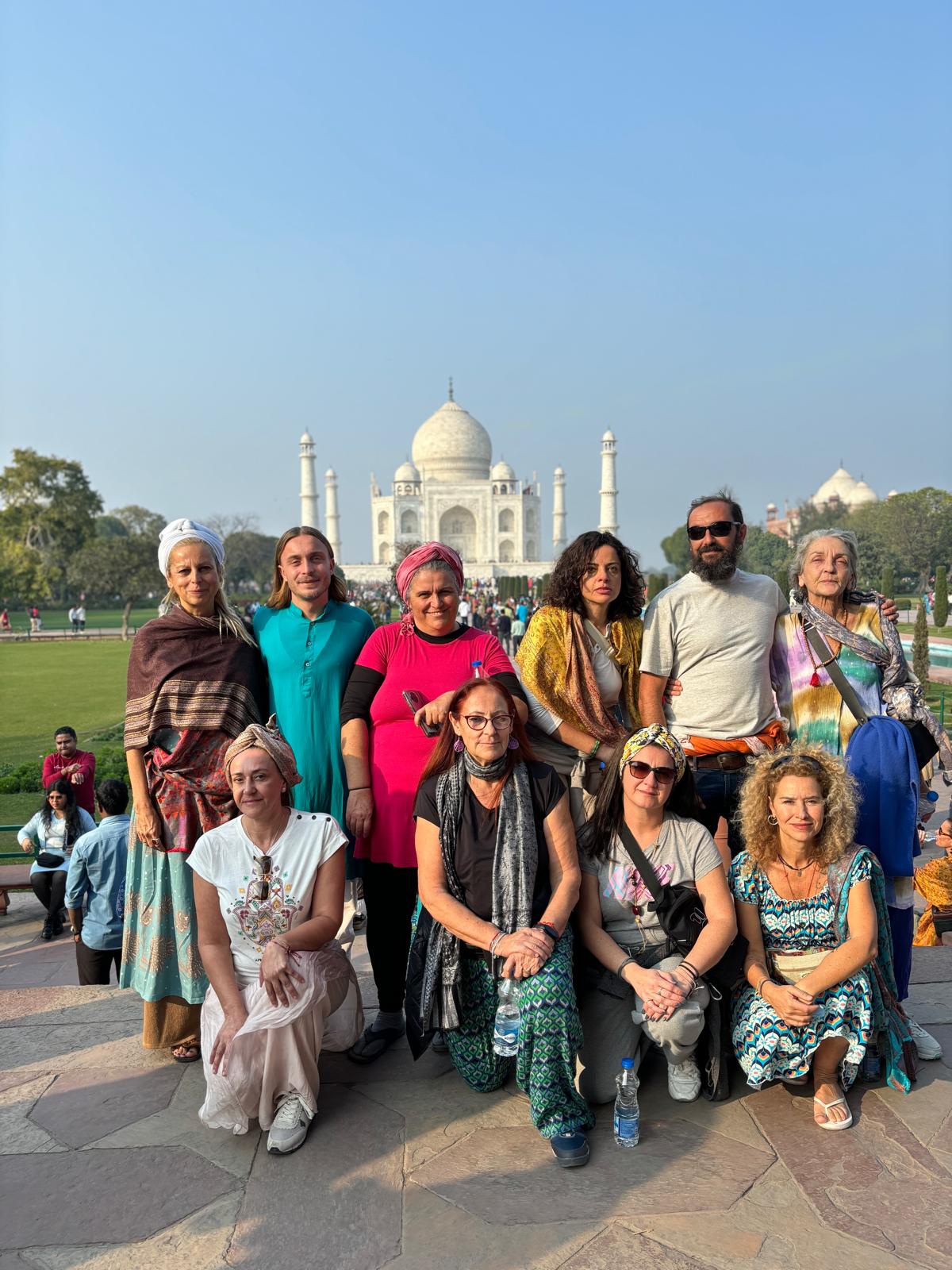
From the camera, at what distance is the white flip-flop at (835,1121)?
2.26m

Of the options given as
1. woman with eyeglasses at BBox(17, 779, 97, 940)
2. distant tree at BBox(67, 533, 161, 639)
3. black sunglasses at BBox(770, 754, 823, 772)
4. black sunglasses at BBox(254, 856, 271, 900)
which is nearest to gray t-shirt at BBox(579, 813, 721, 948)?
black sunglasses at BBox(770, 754, 823, 772)

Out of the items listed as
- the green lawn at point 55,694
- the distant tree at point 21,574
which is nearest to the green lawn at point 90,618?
the distant tree at point 21,574

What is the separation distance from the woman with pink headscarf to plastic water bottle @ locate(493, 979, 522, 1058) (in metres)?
0.53

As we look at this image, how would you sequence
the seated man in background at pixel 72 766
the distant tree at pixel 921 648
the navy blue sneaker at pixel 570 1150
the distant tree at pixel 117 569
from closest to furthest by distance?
the navy blue sneaker at pixel 570 1150
the seated man in background at pixel 72 766
the distant tree at pixel 921 648
the distant tree at pixel 117 569

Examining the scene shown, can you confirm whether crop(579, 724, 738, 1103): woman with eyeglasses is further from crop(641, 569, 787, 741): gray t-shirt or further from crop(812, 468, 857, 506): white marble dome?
crop(812, 468, 857, 506): white marble dome

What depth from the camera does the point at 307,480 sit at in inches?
2173

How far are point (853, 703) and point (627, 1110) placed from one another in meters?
1.33

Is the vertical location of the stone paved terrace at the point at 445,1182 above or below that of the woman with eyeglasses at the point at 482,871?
below

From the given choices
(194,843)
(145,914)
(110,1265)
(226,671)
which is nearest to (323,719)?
(226,671)

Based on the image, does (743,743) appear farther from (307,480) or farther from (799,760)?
(307,480)

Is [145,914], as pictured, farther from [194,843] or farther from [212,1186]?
[212,1186]

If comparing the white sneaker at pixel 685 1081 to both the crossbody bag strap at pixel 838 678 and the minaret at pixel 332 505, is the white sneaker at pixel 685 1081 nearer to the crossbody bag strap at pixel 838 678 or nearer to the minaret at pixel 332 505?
the crossbody bag strap at pixel 838 678

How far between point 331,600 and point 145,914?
3.54ft

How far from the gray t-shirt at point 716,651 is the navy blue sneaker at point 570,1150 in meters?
1.19
